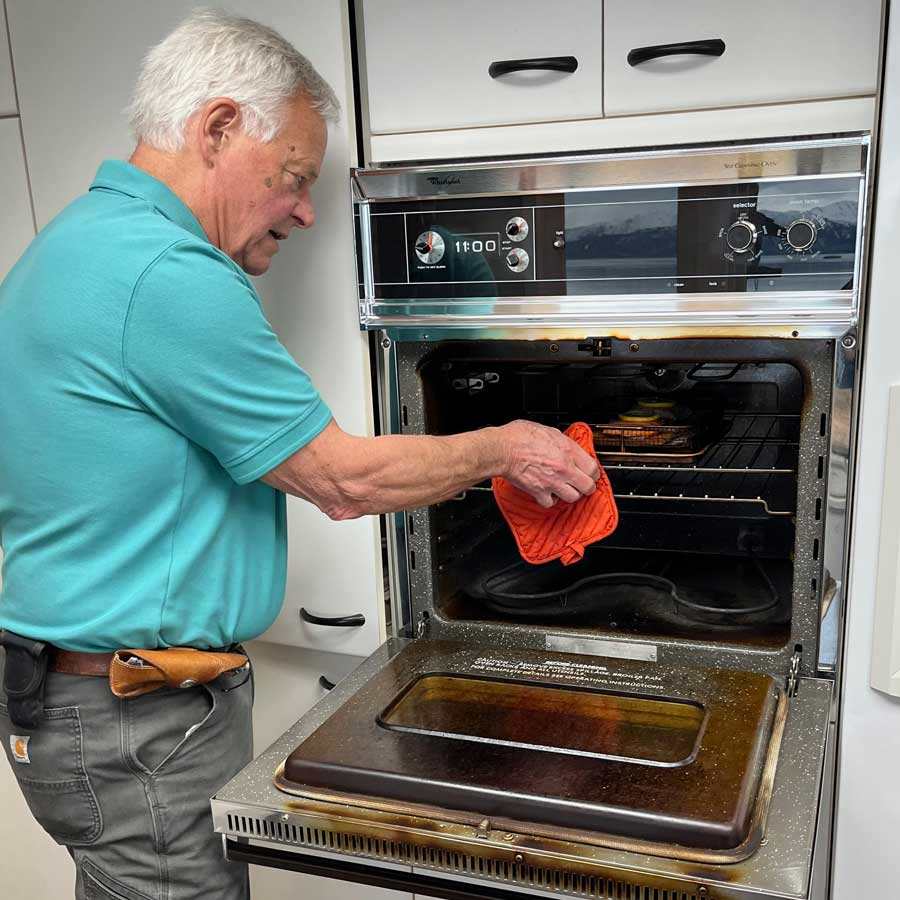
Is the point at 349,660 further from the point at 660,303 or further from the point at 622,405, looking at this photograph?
the point at 660,303

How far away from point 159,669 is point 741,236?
829mm

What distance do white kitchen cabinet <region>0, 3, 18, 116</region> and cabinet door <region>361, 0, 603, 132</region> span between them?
23.5 inches

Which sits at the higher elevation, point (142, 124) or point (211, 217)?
point (142, 124)

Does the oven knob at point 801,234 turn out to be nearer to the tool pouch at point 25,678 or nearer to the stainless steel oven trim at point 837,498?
the stainless steel oven trim at point 837,498

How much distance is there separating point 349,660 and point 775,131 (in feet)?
3.15

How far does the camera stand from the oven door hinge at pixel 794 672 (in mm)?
1196

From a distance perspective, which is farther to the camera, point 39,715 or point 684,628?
point 684,628

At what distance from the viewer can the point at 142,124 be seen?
110cm

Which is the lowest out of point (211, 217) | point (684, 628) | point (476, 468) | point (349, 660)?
point (349, 660)

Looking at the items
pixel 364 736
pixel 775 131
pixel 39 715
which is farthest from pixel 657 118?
pixel 39 715

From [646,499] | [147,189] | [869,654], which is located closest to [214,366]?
[147,189]

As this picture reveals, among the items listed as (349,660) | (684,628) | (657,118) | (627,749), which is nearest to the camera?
(627,749)

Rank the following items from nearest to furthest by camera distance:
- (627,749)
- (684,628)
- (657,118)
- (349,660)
→ (627,749), (657,118), (684,628), (349,660)

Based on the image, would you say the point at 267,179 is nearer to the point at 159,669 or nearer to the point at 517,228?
the point at 517,228
